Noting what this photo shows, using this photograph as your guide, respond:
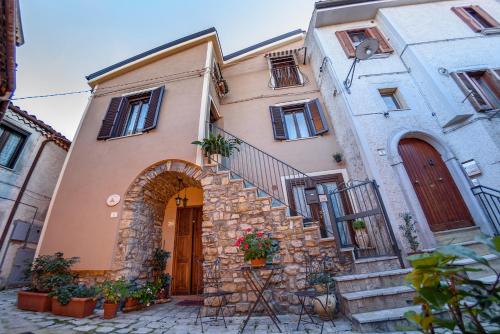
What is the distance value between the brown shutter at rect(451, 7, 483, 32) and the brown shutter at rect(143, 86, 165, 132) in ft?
31.8

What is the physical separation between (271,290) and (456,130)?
5604mm

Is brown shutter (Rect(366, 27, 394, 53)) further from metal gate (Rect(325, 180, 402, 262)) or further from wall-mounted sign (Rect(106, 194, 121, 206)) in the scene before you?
wall-mounted sign (Rect(106, 194, 121, 206))

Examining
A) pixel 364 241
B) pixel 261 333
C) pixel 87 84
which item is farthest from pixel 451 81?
pixel 87 84

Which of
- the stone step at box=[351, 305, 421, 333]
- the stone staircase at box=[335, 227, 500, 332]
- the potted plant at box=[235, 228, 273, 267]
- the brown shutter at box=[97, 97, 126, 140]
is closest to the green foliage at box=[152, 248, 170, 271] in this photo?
the potted plant at box=[235, 228, 273, 267]

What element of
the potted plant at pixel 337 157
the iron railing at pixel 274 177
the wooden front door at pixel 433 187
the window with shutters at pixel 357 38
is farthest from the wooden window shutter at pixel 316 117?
the wooden front door at pixel 433 187

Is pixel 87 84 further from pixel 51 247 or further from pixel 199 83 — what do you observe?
pixel 51 247

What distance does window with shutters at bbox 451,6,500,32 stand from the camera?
6.49m

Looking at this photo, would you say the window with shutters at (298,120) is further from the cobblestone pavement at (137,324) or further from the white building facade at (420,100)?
the cobblestone pavement at (137,324)

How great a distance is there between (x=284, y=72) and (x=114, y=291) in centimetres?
847

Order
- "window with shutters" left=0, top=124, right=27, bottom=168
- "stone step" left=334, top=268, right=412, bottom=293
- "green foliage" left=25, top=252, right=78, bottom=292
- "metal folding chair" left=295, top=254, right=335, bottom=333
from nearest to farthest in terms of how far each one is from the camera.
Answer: "stone step" left=334, top=268, right=412, bottom=293 < "metal folding chair" left=295, top=254, right=335, bottom=333 < "green foliage" left=25, top=252, right=78, bottom=292 < "window with shutters" left=0, top=124, right=27, bottom=168

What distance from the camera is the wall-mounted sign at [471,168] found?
15.1 feet

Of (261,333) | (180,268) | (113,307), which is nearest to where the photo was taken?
(261,333)

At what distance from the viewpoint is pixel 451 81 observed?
217 inches

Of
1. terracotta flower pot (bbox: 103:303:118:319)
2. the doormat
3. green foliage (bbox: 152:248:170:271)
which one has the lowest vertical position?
the doormat
